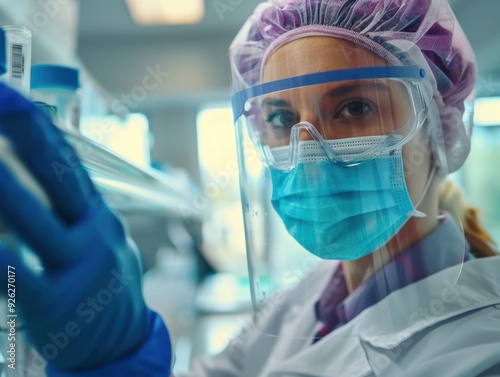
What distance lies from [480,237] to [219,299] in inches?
84.5

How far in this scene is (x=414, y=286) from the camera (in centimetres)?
79

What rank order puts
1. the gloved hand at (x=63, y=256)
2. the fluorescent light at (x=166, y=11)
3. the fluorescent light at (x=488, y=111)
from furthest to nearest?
the fluorescent light at (x=166, y=11), the fluorescent light at (x=488, y=111), the gloved hand at (x=63, y=256)

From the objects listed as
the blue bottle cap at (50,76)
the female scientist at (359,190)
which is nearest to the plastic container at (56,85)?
the blue bottle cap at (50,76)

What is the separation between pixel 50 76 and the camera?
90 cm

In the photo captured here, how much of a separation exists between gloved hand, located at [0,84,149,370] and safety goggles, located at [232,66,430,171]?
369 millimetres

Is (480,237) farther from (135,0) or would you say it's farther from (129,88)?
(129,88)

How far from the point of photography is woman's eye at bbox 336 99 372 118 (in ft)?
2.46

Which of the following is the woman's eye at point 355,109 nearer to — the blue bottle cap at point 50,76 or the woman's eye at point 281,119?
the woman's eye at point 281,119

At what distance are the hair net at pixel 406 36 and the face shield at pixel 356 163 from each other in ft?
0.09

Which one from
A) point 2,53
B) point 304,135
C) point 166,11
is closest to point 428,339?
point 304,135

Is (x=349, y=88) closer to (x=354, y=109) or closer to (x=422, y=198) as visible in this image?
(x=354, y=109)

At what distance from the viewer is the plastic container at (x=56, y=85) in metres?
0.89

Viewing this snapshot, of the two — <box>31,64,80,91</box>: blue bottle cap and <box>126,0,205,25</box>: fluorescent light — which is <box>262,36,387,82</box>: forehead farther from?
<box>126,0,205,25</box>: fluorescent light

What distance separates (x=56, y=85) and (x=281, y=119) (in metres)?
0.49
